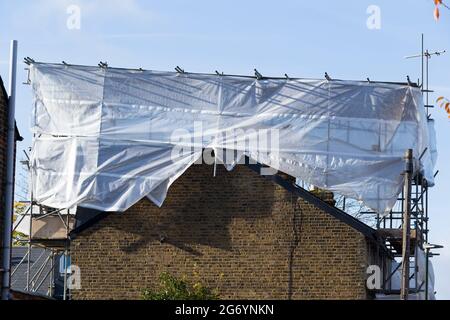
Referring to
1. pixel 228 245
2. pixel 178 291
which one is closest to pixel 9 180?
pixel 178 291

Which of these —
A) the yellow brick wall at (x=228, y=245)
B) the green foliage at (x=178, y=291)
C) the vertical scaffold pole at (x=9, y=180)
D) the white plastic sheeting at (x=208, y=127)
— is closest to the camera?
the vertical scaffold pole at (x=9, y=180)

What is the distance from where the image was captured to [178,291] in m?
32.3

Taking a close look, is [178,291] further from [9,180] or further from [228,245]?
[9,180]

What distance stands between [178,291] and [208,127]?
17.1 feet

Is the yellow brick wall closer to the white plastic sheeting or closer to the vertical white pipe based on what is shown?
the white plastic sheeting

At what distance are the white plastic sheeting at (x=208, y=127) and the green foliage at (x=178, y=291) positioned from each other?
9.99ft

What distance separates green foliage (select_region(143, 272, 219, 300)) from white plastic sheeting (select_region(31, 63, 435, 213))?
3.05 m

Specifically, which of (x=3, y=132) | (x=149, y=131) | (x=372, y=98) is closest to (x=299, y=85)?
(x=372, y=98)

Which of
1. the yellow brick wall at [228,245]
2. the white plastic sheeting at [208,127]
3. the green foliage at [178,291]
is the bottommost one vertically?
the green foliage at [178,291]

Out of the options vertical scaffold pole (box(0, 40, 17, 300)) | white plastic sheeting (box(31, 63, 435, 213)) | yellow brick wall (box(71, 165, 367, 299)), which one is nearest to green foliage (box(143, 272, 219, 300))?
yellow brick wall (box(71, 165, 367, 299))

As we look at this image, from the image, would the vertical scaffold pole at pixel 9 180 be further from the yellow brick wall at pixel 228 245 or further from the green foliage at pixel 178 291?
the yellow brick wall at pixel 228 245

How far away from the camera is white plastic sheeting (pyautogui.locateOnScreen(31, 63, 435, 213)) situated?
34.9 metres

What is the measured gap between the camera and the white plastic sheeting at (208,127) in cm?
3494

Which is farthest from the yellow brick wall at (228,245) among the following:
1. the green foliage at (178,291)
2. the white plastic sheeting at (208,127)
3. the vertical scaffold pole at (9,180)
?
the vertical scaffold pole at (9,180)
